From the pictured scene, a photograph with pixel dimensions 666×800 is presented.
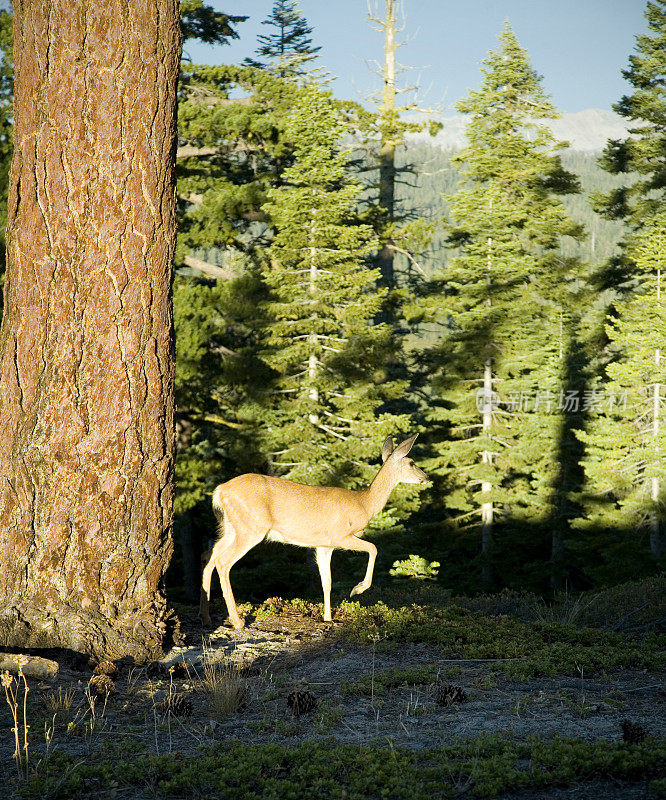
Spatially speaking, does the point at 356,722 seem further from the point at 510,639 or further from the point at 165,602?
the point at 510,639

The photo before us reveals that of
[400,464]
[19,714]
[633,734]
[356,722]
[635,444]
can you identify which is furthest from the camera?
[635,444]

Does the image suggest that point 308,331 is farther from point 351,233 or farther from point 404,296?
point 404,296

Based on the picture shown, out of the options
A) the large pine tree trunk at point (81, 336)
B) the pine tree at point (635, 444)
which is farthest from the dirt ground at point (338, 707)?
the pine tree at point (635, 444)

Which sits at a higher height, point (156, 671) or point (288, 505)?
point (288, 505)

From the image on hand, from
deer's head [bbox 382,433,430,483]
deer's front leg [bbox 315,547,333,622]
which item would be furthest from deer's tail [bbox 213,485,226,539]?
deer's head [bbox 382,433,430,483]

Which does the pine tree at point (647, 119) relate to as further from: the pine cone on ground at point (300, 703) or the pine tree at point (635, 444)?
the pine cone on ground at point (300, 703)

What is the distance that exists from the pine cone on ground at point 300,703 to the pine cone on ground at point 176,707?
600 millimetres

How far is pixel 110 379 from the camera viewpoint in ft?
20.1

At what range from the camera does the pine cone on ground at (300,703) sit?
504cm

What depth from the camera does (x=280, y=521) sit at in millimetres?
8266

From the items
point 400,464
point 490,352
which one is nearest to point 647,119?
point 490,352

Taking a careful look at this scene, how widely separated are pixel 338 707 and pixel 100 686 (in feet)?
4.91

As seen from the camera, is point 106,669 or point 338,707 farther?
point 106,669

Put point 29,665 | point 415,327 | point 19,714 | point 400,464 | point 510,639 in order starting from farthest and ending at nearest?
point 415,327, point 400,464, point 510,639, point 29,665, point 19,714
